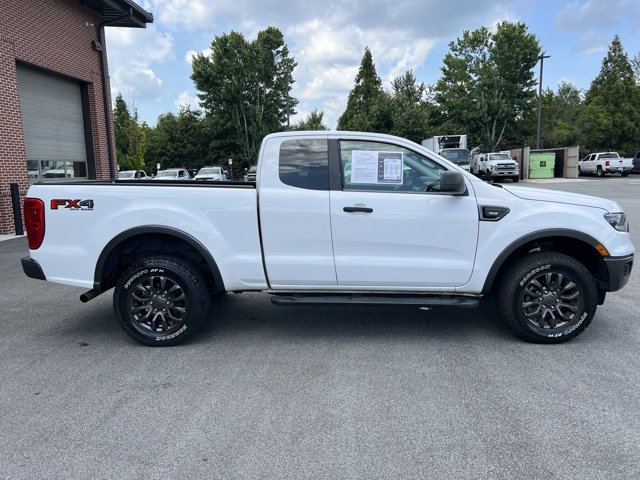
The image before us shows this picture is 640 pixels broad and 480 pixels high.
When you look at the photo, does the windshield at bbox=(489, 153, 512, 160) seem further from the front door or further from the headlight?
the front door

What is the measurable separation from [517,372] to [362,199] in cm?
190

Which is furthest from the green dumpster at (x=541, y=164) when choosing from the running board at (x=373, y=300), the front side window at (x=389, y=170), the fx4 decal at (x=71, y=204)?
the fx4 decal at (x=71, y=204)

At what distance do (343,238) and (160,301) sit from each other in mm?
1784

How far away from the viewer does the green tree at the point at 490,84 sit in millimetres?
45094

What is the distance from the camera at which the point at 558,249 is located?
4.54 m

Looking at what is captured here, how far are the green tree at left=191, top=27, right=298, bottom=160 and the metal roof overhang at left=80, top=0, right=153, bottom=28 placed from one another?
2481 centimetres

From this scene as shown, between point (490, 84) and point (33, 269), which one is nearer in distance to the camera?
point (33, 269)

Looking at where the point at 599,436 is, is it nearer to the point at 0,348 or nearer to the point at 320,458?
the point at 320,458

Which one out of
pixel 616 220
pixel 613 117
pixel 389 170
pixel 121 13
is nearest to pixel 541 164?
pixel 613 117

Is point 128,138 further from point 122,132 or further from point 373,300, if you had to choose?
point 373,300

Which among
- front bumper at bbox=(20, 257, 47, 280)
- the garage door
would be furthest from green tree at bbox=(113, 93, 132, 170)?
front bumper at bbox=(20, 257, 47, 280)

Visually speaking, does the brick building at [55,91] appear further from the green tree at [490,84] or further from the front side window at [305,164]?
the green tree at [490,84]

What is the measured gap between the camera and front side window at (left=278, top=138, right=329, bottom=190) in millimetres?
4371

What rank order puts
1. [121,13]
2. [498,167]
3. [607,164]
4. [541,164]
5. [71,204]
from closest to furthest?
[71,204], [121,13], [498,167], [607,164], [541,164]
